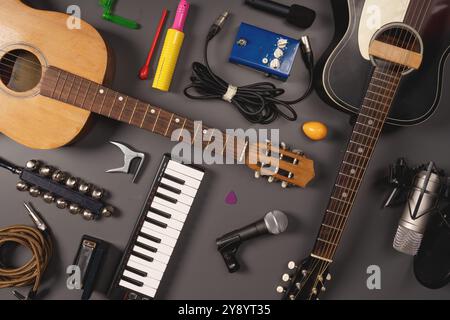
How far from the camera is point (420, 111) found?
1300mm

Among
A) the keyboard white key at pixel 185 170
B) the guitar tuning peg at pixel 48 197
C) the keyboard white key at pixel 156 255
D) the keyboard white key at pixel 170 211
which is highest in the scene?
the keyboard white key at pixel 185 170

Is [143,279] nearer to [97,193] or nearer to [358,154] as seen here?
[97,193]

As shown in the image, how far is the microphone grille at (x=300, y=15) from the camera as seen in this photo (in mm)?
1358

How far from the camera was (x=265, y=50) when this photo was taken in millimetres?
1365

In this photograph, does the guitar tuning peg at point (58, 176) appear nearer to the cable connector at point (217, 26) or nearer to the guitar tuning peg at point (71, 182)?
the guitar tuning peg at point (71, 182)

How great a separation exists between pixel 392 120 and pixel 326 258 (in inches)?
18.7

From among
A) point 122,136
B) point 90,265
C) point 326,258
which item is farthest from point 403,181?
point 90,265

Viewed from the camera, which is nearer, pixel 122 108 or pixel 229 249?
pixel 122 108

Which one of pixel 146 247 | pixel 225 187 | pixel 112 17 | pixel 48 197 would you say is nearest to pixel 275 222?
pixel 225 187

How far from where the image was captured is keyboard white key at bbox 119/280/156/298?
4.36 feet

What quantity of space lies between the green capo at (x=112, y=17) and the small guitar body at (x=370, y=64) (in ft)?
2.08

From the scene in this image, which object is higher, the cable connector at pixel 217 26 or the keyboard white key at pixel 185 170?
the cable connector at pixel 217 26

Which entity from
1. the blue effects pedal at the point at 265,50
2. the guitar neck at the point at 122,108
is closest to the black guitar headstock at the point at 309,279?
the guitar neck at the point at 122,108

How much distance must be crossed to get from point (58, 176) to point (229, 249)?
1.99ft
